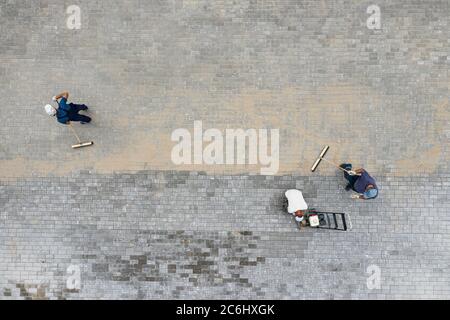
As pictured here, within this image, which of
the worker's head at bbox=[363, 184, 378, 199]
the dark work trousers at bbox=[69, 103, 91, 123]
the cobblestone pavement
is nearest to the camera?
the worker's head at bbox=[363, 184, 378, 199]

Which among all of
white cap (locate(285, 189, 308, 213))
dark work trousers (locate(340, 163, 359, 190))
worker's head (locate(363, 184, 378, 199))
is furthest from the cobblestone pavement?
worker's head (locate(363, 184, 378, 199))

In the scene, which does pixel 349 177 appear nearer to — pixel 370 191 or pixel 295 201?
pixel 370 191

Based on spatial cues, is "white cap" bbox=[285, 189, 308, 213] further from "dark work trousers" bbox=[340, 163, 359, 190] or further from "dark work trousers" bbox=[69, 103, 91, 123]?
"dark work trousers" bbox=[69, 103, 91, 123]

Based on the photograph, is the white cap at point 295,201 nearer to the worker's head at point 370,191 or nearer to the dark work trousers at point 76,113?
the worker's head at point 370,191

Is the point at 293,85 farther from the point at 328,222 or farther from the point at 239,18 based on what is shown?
the point at 328,222

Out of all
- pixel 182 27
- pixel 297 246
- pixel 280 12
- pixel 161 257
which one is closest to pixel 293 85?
pixel 280 12

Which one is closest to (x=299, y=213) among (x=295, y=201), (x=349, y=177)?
(x=295, y=201)
